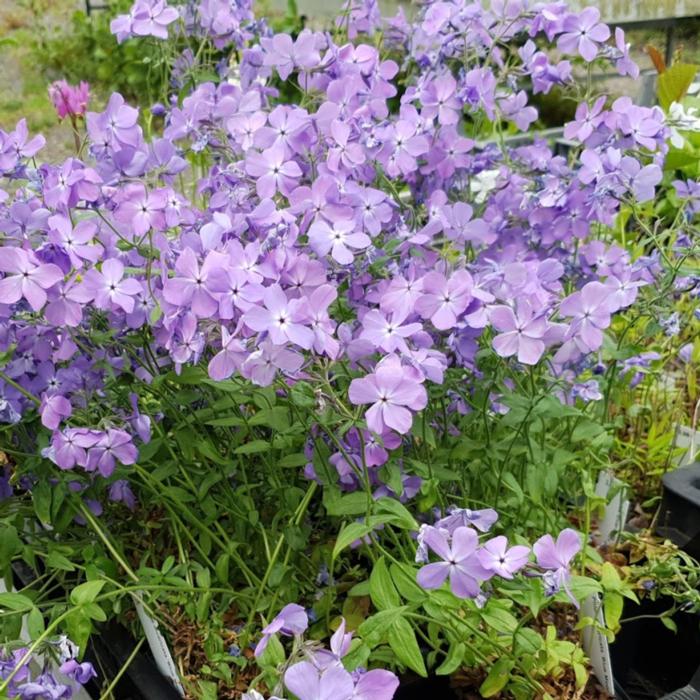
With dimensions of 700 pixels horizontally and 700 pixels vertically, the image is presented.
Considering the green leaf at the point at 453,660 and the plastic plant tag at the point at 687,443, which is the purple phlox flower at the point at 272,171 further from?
the plastic plant tag at the point at 687,443

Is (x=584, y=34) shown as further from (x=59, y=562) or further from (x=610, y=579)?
(x=59, y=562)

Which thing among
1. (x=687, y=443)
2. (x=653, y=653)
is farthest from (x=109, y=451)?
(x=687, y=443)

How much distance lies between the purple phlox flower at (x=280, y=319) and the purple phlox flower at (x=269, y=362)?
0.01 metres

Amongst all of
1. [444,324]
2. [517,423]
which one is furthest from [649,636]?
[444,324]

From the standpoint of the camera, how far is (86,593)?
2.75 feet

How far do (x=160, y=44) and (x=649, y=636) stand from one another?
1.10 m

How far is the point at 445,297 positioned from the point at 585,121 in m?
0.42

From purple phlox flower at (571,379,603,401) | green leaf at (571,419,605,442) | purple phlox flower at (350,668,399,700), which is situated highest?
purple phlox flower at (350,668,399,700)

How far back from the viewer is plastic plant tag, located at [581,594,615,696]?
0.95 meters

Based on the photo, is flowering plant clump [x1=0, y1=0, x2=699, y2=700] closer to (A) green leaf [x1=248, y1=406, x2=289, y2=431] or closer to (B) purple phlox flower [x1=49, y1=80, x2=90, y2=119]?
(A) green leaf [x1=248, y1=406, x2=289, y2=431]

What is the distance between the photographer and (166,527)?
1155 millimetres

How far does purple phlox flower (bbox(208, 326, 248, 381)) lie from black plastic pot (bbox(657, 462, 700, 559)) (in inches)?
29.1

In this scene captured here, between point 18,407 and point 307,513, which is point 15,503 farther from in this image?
point 307,513

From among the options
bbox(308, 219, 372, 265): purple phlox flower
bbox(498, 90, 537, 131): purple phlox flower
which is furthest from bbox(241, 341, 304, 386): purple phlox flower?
bbox(498, 90, 537, 131): purple phlox flower
